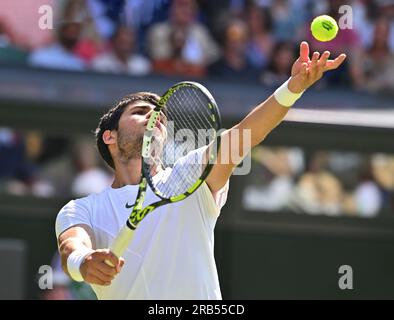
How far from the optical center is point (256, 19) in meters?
10.1

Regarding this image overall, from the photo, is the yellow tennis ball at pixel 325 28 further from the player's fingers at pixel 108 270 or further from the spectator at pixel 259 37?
the spectator at pixel 259 37

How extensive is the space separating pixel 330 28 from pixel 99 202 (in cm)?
122

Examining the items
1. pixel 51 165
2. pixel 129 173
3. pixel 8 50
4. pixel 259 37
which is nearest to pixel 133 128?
pixel 129 173

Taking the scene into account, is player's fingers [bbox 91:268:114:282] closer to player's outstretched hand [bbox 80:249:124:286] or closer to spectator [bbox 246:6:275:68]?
player's outstretched hand [bbox 80:249:124:286]

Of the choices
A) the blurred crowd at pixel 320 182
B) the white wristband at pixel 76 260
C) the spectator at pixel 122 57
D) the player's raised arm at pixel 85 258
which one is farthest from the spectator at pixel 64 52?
the white wristband at pixel 76 260

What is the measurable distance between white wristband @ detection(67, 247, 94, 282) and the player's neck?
1.45 feet

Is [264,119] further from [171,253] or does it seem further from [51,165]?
[51,165]

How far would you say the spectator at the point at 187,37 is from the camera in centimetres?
955

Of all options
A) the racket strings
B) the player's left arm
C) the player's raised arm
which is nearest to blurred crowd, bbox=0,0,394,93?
the racket strings

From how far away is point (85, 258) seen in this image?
13.0 ft
